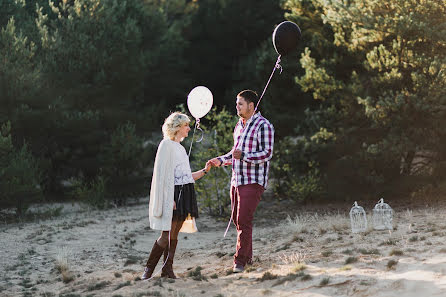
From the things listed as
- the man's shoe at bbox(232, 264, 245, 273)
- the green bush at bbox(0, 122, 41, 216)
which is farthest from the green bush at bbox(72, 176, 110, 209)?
the man's shoe at bbox(232, 264, 245, 273)

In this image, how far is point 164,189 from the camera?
22.8 ft

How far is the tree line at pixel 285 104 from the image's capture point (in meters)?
13.8

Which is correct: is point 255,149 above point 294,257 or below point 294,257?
above

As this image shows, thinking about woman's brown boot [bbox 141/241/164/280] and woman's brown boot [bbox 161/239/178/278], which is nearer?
woman's brown boot [bbox 141/241/164/280]

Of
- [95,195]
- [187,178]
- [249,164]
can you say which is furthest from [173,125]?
[95,195]

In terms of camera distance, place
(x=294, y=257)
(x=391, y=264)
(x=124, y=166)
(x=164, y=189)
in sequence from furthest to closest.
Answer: (x=124, y=166) → (x=294, y=257) → (x=164, y=189) → (x=391, y=264)

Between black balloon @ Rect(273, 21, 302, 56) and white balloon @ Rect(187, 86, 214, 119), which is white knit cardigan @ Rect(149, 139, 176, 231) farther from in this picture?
black balloon @ Rect(273, 21, 302, 56)

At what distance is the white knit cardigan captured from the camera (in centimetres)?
693

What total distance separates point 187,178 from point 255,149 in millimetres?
841

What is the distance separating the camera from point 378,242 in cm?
820

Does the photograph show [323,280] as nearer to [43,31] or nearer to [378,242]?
[378,242]

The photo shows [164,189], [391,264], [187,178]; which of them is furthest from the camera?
[187,178]

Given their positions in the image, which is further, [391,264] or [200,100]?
[200,100]

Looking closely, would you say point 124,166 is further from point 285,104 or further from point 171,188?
point 171,188
